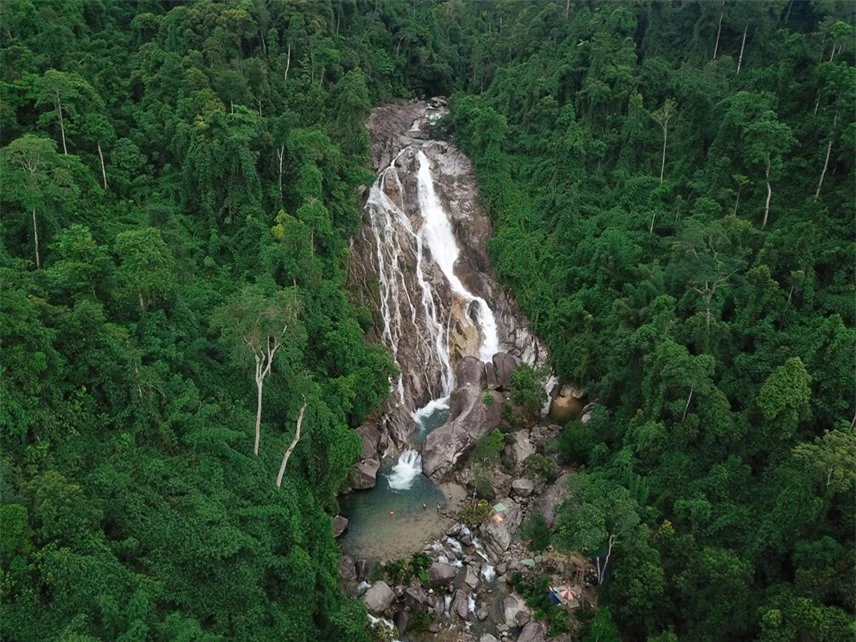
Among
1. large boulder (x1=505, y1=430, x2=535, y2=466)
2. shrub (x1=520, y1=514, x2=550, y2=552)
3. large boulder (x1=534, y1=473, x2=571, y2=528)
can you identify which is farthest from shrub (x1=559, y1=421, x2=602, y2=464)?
shrub (x1=520, y1=514, x2=550, y2=552)

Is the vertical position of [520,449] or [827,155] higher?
[827,155]

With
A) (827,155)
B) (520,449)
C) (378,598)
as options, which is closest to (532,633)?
(378,598)

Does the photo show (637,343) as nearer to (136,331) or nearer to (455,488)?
(455,488)

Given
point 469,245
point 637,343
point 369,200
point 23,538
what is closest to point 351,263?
point 369,200

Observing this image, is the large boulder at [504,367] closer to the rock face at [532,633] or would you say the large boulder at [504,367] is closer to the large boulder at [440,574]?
the large boulder at [440,574]

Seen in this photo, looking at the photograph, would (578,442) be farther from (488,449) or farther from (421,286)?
(421,286)

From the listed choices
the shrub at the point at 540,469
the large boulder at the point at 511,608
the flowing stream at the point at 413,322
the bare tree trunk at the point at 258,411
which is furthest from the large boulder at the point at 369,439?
the large boulder at the point at 511,608
